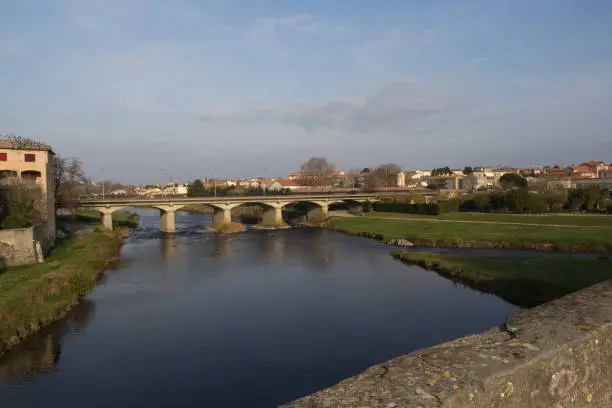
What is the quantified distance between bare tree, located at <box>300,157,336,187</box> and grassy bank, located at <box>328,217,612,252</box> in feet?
252

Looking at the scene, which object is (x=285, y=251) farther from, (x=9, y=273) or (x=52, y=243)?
(x=9, y=273)

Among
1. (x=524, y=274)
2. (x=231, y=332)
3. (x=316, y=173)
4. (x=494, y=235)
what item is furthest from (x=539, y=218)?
(x=316, y=173)

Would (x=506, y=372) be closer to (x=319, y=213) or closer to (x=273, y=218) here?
(x=273, y=218)

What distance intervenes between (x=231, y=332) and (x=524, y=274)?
17685 mm

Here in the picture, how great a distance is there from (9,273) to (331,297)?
18104mm

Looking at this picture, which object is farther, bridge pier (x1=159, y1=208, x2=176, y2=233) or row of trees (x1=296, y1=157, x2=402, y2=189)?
row of trees (x1=296, y1=157, x2=402, y2=189)

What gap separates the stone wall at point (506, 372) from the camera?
4848mm

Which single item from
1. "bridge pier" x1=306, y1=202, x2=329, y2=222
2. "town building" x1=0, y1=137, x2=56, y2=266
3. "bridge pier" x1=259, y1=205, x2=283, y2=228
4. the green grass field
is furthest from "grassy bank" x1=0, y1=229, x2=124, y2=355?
the green grass field

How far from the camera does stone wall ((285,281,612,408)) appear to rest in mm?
4848

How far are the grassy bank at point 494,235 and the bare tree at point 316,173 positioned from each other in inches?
3028

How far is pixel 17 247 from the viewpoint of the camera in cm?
2909

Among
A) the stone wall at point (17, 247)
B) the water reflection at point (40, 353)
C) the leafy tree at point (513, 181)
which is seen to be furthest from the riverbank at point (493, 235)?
the water reflection at point (40, 353)

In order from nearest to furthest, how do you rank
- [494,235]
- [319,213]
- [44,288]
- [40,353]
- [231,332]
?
[40,353]
[231,332]
[44,288]
[494,235]
[319,213]

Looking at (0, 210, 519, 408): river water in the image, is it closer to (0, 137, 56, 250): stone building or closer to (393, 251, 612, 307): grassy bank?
(393, 251, 612, 307): grassy bank
